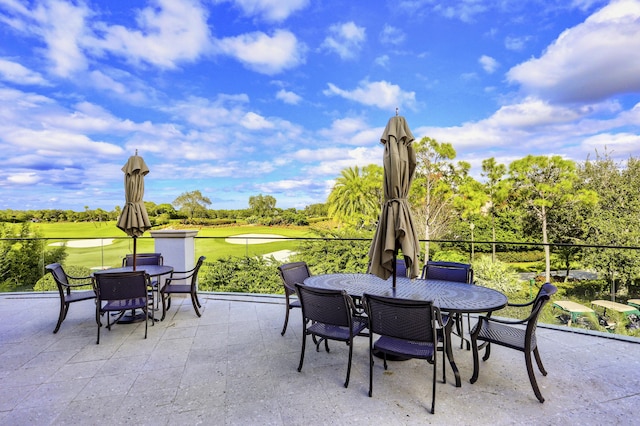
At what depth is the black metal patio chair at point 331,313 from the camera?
8.15 ft

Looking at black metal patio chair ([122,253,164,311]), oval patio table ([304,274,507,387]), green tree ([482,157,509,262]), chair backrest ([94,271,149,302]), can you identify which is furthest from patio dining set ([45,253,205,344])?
green tree ([482,157,509,262])

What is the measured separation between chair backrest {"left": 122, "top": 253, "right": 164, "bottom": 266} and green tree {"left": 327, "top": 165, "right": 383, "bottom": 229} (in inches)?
694

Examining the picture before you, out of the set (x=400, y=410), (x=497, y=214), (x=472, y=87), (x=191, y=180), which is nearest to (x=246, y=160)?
(x=191, y=180)

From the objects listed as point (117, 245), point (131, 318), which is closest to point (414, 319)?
point (131, 318)

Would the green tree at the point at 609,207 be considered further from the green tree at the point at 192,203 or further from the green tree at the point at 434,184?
the green tree at the point at 192,203

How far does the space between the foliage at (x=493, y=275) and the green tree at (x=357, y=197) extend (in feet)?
29.1

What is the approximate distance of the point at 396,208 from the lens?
2.83m

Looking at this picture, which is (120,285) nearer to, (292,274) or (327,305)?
(292,274)

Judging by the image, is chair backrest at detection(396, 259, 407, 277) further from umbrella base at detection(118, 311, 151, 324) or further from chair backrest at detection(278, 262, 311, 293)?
umbrella base at detection(118, 311, 151, 324)

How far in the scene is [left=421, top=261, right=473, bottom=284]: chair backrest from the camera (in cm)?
365

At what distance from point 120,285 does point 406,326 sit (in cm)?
314

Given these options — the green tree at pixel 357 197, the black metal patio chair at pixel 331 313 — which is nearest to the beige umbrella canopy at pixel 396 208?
the black metal patio chair at pixel 331 313

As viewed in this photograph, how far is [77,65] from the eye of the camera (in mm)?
8391

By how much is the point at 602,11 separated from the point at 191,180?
1818cm
